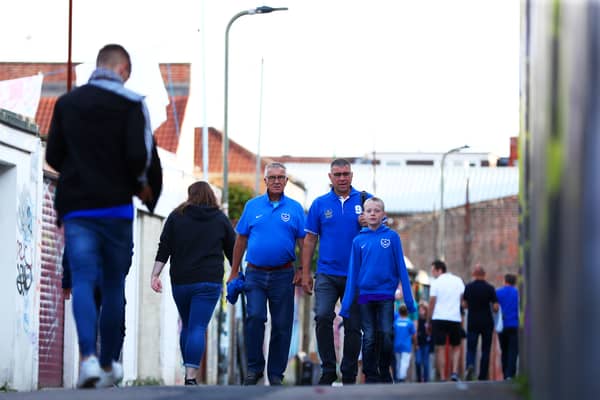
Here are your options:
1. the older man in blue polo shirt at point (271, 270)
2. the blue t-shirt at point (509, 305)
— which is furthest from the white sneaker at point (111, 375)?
the blue t-shirt at point (509, 305)

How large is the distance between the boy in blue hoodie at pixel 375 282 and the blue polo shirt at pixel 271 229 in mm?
608

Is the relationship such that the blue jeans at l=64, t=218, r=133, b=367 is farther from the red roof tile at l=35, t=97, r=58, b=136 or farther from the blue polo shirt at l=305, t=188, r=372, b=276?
the red roof tile at l=35, t=97, r=58, b=136

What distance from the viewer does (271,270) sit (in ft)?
44.3

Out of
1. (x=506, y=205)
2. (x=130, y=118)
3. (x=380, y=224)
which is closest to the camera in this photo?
(x=130, y=118)

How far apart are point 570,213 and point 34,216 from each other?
14.9 metres

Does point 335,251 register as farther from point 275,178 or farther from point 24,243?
point 24,243

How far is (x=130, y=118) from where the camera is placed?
29.4 feet

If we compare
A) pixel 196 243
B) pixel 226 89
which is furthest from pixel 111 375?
pixel 226 89

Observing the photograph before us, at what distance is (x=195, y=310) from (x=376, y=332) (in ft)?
5.46

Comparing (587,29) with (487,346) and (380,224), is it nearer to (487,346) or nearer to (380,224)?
(380,224)

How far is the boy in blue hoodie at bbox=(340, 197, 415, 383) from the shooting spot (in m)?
13.2

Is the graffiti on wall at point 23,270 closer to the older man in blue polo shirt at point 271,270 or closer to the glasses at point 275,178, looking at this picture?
the older man in blue polo shirt at point 271,270

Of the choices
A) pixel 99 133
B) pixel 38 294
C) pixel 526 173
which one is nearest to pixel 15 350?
pixel 38 294

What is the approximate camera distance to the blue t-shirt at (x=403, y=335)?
3438 cm
